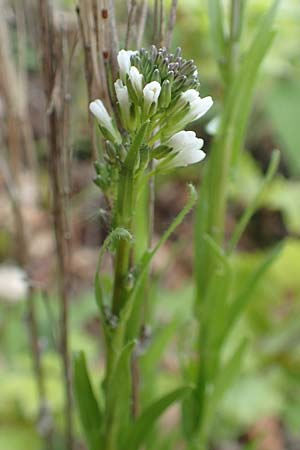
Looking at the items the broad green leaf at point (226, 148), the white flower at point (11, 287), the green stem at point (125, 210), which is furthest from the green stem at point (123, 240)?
the white flower at point (11, 287)

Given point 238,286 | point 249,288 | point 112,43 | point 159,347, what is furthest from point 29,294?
point 238,286

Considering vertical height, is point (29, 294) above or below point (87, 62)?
below

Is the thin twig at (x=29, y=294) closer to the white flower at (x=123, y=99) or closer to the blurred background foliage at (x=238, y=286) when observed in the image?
the blurred background foliage at (x=238, y=286)

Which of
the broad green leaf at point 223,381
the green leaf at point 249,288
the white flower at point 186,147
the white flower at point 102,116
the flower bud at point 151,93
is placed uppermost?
the flower bud at point 151,93

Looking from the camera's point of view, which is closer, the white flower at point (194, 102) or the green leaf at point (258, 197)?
the white flower at point (194, 102)

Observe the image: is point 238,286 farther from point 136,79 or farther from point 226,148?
point 136,79

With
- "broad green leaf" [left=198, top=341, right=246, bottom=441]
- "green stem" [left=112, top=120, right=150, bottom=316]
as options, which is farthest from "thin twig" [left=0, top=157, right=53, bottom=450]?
"green stem" [left=112, top=120, right=150, bottom=316]
